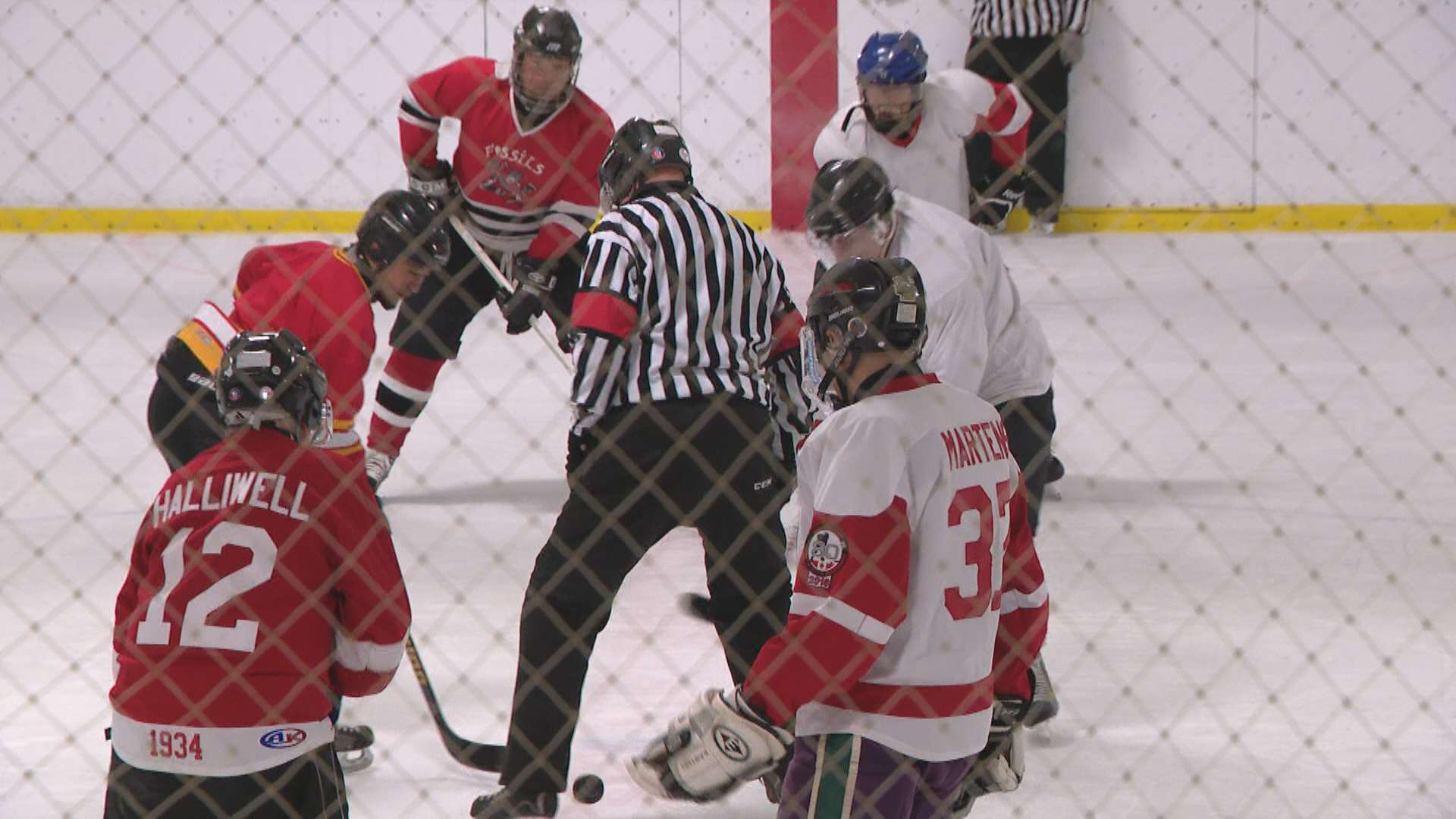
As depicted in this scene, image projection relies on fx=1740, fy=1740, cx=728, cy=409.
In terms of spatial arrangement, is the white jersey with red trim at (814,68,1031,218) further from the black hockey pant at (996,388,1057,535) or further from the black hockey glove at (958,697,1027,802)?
the black hockey glove at (958,697,1027,802)

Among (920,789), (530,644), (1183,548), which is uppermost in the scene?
(920,789)

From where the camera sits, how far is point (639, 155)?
9.20 feet

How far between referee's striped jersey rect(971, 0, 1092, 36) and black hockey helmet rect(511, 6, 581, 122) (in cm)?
458

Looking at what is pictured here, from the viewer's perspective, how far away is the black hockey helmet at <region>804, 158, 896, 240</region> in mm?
2652

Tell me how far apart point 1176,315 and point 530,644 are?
4653 millimetres

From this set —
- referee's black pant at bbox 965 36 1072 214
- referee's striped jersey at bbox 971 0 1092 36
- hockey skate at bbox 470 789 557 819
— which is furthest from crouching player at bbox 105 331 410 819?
referee's striped jersey at bbox 971 0 1092 36

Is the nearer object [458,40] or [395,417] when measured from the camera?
[395,417]

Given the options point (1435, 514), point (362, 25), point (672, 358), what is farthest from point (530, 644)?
point (362, 25)

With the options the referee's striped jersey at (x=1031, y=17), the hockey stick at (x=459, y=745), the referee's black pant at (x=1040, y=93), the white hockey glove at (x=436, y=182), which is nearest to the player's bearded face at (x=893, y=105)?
the white hockey glove at (x=436, y=182)

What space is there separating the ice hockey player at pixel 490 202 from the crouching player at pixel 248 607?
2.32 m

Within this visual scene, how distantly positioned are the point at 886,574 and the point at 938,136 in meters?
2.45

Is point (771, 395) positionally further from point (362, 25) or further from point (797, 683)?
point (362, 25)

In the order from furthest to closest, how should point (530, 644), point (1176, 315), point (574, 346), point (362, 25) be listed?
point (362, 25) → point (1176, 315) → point (574, 346) → point (530, 644)

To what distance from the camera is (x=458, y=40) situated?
28.0 ft
